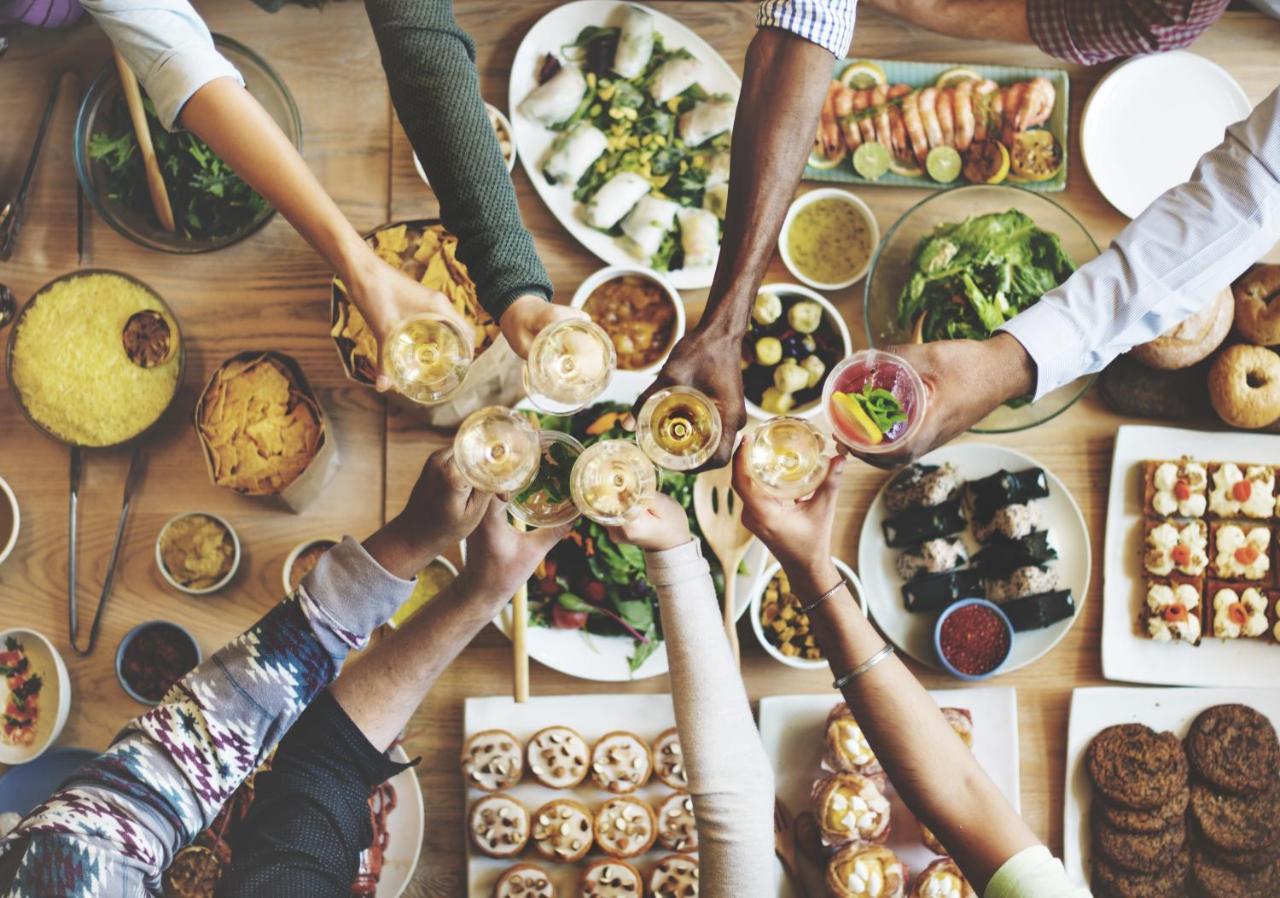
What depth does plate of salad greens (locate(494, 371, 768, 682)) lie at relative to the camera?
78.3 inches

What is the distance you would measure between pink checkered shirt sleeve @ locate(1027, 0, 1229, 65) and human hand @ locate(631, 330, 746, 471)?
1.13 m

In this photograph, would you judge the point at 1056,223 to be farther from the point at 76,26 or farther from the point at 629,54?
the point at 76,26

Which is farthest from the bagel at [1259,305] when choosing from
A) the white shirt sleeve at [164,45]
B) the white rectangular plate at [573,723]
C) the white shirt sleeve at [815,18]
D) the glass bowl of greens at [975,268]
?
the white shirt sleeve at [164,45]

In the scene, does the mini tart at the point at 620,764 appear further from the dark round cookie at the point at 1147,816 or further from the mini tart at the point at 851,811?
the dark round cookie at the point at 1147,816

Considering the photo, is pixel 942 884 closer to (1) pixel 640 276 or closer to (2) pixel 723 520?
(2) pixel 723 520

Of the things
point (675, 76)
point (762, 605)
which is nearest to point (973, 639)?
point (762, 605)

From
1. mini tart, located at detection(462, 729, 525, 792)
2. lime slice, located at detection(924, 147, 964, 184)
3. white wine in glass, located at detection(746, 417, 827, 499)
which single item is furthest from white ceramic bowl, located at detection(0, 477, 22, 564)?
lime slice, located at detection(924, 147, 964, 184)

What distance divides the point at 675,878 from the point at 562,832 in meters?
0.27

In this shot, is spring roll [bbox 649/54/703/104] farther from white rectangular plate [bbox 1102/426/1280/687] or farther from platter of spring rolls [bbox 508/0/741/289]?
white rectangular plate [bbox 1102/426/1280/687]

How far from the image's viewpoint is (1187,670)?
2.15 meters

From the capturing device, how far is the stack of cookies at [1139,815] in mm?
2076

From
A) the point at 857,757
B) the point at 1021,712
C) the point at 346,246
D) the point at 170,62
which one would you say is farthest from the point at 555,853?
the point at 170,62

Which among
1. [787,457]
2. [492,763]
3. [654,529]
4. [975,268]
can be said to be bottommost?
[492,763]

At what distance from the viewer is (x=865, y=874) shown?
1.95 m
